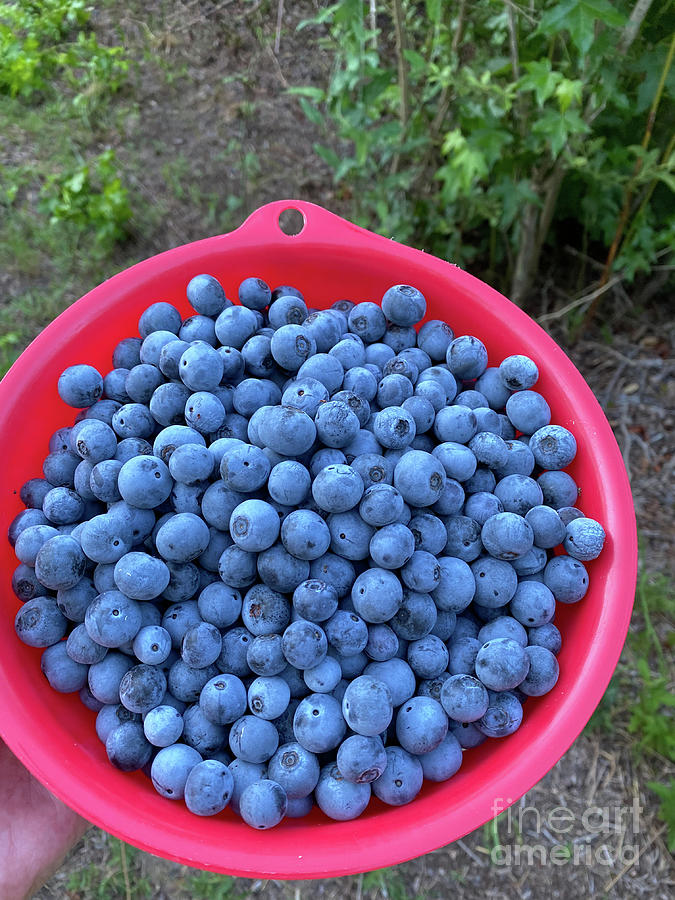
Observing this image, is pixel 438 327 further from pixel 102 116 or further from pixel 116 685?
pixel 102 116

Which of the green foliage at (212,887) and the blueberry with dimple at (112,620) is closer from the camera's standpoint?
the blueberry with dimple at (112,620)

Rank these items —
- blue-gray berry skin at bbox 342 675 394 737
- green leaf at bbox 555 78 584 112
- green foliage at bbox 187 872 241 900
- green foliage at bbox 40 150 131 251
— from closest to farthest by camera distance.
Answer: blue-gray berry skin at bbox 342 675 394 737, green leaf at bbox 555 78 584 112, green foliage at bbox 187 872 241 900, green foliage at bbox 40 150 131 251

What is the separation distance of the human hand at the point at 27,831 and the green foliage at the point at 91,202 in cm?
183

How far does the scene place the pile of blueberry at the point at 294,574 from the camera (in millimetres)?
1021

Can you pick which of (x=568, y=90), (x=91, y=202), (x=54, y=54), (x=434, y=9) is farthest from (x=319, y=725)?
(x=54, y=54)

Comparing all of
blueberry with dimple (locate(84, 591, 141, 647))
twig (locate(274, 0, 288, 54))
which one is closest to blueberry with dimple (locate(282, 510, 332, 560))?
blueberry with dimple (locate(84, 591, 141, 647))

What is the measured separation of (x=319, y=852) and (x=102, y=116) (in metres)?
2.85

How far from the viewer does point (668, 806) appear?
69.8 inches

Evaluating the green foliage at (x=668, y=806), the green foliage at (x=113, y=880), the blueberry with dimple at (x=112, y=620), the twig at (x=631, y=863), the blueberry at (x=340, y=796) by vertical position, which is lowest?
the green foliage at (x=113, y=880)

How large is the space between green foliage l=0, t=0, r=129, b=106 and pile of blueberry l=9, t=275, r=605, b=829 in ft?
6.65

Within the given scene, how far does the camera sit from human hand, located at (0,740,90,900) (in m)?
1.32

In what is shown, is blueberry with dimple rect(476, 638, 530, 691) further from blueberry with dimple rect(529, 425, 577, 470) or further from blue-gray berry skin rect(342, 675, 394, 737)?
blueberry with dimple rect(529, 425, 577, 470)

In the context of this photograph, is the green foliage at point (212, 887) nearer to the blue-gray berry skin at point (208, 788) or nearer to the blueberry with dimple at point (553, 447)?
the blue-gray berry skin at point (208, 788)

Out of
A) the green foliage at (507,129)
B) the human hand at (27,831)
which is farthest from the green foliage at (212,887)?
the green foliage at (507,129)
